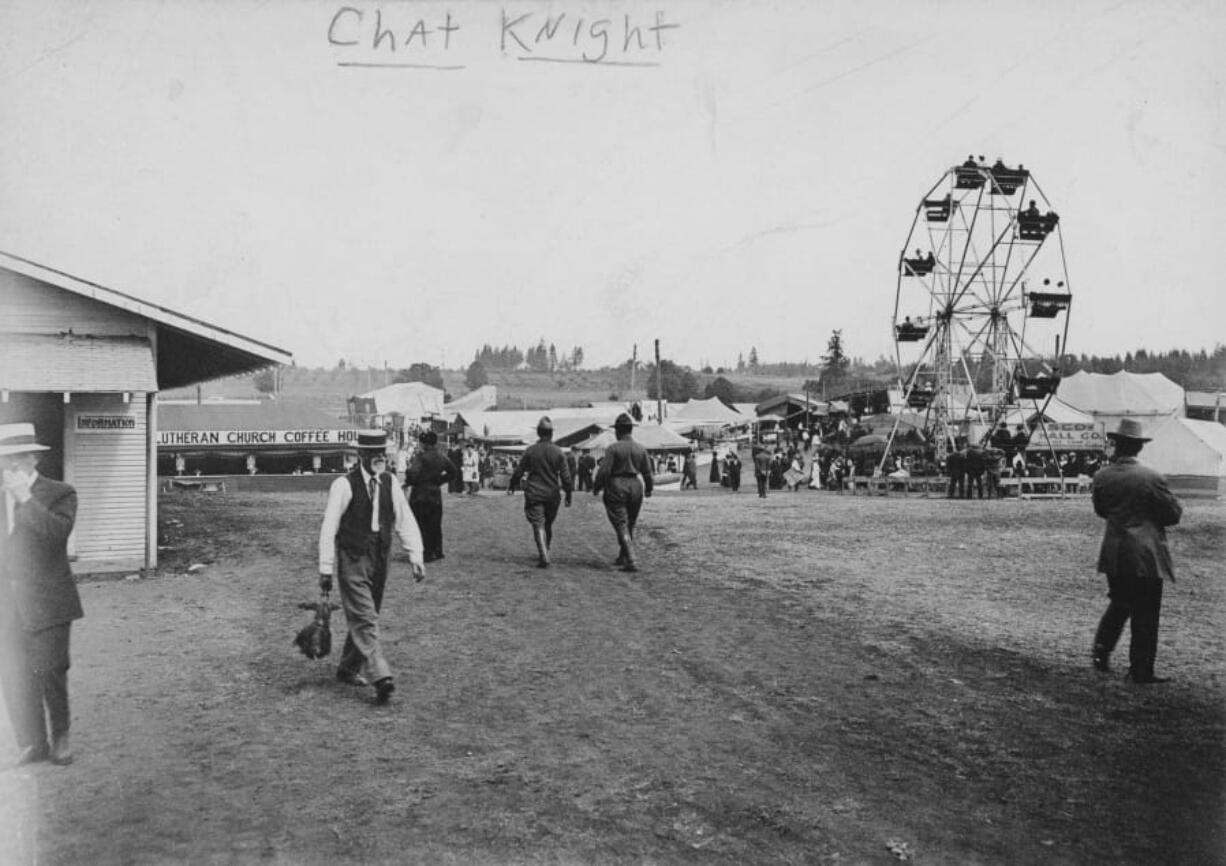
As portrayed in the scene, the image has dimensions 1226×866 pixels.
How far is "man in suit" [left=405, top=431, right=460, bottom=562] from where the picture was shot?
1221 centimetres

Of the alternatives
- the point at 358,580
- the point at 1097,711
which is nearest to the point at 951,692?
the point at 1097,711

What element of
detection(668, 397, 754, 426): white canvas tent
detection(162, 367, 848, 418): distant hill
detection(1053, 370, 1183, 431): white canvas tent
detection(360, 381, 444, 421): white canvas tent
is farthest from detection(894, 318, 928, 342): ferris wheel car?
detection(162, 367, 848, 418): distant hill

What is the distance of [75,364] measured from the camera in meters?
11.9

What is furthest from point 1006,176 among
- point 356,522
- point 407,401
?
point 407,401

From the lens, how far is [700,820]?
4.43m

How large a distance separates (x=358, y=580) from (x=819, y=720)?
308 centimetres

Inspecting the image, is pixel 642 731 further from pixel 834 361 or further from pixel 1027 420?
pixel 834 361

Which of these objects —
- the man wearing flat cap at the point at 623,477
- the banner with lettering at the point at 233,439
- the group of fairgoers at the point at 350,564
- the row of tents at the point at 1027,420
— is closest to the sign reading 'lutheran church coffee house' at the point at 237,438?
the banner with lettering at the point at 233,439

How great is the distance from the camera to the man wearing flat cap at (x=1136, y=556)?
21.9 ft

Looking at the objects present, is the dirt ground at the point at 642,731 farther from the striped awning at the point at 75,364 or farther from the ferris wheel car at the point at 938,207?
the ferris wheel car at the point at 938,207

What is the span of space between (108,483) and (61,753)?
8588 mm

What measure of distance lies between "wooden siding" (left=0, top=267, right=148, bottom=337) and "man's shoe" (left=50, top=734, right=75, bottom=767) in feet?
27.4

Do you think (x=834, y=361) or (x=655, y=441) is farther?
(x=834, y=361)

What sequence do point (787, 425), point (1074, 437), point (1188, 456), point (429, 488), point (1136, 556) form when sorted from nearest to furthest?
point (1136, 556) < point (429, 488) < point (1188, 456) < point (1074, 437) < point (787, 425)
